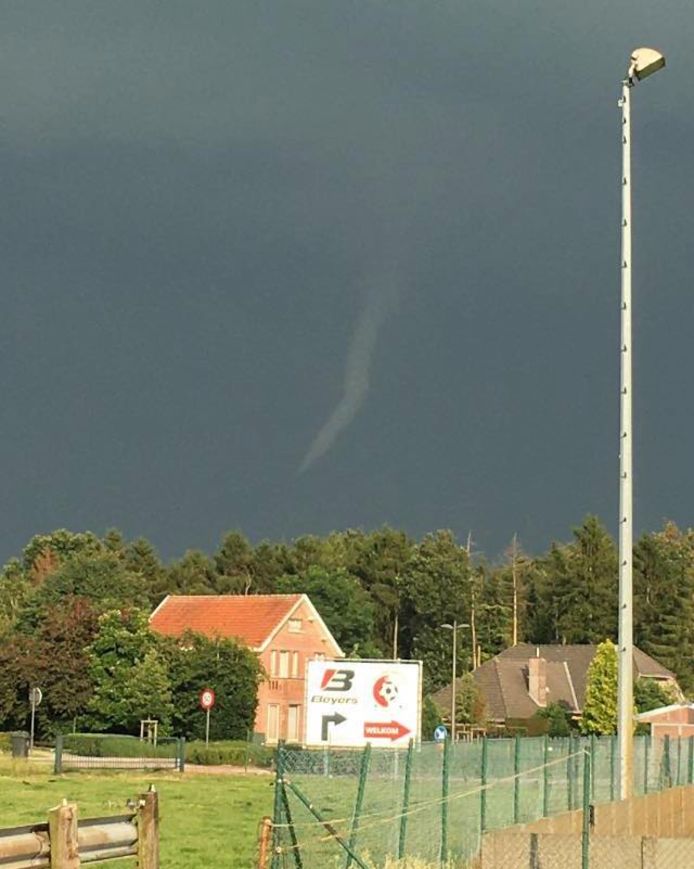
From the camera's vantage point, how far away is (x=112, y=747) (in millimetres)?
59438

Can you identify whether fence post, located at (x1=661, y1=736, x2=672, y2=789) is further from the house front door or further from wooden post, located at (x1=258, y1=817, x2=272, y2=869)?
the house front door

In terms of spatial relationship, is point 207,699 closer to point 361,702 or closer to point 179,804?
point 361,702

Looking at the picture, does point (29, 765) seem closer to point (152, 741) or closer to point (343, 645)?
point (152, 741)

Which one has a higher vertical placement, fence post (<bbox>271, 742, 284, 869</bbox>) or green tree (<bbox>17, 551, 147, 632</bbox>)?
green tree (<bbox>17, 551, 147, 632</bbox>)

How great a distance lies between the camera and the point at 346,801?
20.3m

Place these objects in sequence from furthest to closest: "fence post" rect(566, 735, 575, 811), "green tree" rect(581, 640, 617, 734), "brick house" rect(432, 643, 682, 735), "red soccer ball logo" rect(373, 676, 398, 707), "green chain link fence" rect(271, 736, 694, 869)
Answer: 1. "brick house" rect(432, 643, 682, 735)
2. "green tree" rect(581, 640, 617, 734)
3. "red soccer ball logo" rect(373, 676, 398, 707)
4. "fence post" rect(566, 735, 575, 811)
5. "green chain link fence" rect(271, 736, 694, 869)

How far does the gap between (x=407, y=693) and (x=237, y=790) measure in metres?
7.96

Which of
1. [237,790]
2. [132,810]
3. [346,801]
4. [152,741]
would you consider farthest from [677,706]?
[132,810]

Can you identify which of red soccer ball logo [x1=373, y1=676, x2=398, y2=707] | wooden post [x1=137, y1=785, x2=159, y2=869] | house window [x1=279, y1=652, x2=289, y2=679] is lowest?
wooden post [x1=137, y1=785, x2=159, y2=869]

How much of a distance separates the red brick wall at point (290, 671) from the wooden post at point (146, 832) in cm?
6897

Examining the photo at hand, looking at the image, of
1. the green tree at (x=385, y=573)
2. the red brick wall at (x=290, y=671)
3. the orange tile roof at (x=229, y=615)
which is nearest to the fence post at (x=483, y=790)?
the red brick wall at (x=290, y=671)

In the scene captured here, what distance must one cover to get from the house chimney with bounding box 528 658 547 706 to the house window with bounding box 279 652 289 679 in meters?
23.5

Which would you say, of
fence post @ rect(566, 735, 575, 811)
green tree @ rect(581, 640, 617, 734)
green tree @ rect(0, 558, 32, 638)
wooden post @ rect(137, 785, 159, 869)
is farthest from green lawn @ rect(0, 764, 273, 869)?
green tree @ rect(0, 558, 32, 638)

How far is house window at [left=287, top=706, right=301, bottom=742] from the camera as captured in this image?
81.5 m
